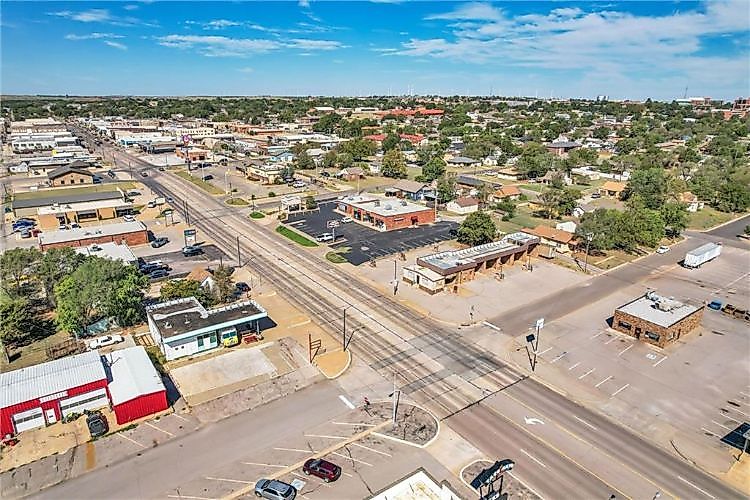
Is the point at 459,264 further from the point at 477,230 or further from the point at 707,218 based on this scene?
the point at 707,218

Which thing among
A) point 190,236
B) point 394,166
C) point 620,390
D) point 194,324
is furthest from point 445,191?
point 194,324

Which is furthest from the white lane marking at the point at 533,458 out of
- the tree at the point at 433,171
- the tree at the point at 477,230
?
the tree at the point at 433,171

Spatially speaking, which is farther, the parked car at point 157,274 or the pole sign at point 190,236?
the pole sign at point 190,236

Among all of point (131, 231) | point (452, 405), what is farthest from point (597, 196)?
point (131, 231)

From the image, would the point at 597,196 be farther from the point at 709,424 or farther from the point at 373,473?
the point at 373,473

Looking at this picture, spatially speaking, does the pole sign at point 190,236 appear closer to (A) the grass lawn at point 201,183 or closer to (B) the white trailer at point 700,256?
(A) the grass lawn at point 201,183

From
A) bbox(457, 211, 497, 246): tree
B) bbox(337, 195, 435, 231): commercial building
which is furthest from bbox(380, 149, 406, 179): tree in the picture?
bbox(457, 211, 497, 246): tree
